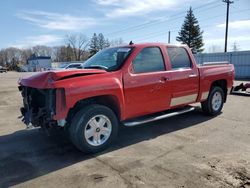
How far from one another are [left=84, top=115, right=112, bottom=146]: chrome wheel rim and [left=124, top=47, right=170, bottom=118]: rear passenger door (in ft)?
1.78

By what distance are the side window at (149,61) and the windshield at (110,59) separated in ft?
0.87

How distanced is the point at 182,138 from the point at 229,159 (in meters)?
1.29

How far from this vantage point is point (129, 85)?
5.29 meters

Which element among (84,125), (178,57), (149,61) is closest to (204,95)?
(178,57)

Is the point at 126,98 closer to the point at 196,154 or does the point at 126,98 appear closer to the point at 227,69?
the point at 196,154

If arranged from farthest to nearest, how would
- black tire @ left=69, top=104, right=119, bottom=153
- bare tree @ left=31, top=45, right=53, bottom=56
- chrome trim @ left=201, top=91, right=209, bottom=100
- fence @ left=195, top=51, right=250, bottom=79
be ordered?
bare tree @ left=31, top=45, right=53, bottom=56, fence @ left=195, top=51, right=250, bottom=79, chrome trim @ left=201, top=91, right=209, bottom=100, black tire @ left=69, top=104, right=119, bottom=153

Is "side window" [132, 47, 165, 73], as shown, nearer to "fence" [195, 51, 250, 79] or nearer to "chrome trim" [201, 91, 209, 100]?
"chrome trim" [201, 91, 209, 100]

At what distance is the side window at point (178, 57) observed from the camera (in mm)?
6324

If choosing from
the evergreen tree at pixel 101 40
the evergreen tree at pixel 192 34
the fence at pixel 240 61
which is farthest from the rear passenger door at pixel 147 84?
the evergreen tree at pixel 101 40

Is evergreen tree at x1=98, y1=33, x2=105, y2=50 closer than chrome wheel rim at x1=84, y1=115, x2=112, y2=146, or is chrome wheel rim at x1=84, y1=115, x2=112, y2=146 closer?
chrome wheel rim at x1=84, y1=115, x2=112, y2=146

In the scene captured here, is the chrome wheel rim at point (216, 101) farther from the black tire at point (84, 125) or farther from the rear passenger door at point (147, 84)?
the black tire at point (84, 125)

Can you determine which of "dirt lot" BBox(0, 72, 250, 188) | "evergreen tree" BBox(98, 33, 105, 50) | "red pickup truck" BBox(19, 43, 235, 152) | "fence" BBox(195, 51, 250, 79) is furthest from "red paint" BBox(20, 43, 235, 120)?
"evergreen tree" BBox(98, 33, 105, 50)

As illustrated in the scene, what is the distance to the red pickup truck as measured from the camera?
4.57 m

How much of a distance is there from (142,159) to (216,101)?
13.3 ft
